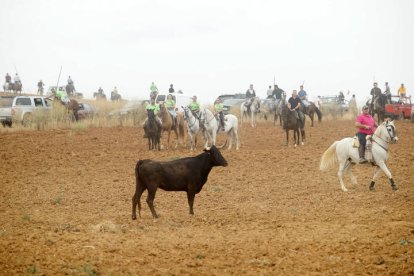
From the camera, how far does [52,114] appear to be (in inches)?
1305

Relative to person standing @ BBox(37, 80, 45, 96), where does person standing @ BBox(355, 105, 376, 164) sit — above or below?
below

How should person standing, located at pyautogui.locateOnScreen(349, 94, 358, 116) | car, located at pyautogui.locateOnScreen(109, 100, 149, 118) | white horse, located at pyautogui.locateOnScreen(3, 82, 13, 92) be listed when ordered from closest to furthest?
car, located at pyautogui.locateOnScreen(109, 100, 149, 118) < person standing, located at pyautogui.locateOnScreen(349, 94, 358, 116) < white horse, located at pyautogui.locateOnScreen(3, 82, 13, 92)

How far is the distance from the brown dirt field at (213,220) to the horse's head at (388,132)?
1.33m

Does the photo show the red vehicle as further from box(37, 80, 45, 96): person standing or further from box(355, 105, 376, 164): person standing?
box(37, 80, 45, 96): person standing

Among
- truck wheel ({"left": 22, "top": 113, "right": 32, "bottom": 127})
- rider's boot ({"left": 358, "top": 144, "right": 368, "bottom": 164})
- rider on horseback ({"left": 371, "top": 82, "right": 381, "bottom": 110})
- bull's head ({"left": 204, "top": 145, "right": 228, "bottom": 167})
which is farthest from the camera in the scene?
rider on horseback ({"left": 371, "top": 82, "right": 381, "bottom": 110})

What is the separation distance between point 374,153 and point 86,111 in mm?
26615

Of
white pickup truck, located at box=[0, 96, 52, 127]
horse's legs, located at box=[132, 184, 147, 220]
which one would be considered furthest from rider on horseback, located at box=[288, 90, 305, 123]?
white pickup truck, located at box=[0, 96, 52, 127]

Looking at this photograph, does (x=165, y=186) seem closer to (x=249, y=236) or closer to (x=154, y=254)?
(x=249, y=236)

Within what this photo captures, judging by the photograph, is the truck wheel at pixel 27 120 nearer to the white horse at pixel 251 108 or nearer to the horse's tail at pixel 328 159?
the white horse at pixel 251 108

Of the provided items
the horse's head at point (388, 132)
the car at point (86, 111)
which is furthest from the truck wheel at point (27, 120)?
the horse's head at point (388, 132)

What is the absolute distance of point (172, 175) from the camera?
12359 millimetres

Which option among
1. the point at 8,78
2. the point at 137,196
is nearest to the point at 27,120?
the point at 137,196

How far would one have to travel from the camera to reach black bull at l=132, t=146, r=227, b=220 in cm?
1216

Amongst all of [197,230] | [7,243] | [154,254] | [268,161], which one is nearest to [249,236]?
[197,230]
